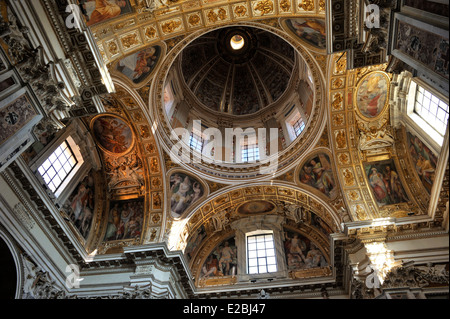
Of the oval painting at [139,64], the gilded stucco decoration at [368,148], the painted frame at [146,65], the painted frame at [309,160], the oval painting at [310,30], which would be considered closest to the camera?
the oval painting at [310,30]

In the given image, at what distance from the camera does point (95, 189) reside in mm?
16141

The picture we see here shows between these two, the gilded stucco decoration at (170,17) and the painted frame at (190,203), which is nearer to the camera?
the gilded stucco decoration at (170,17)

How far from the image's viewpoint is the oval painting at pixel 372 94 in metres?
13.2

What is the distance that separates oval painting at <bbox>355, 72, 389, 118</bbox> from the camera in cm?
1323

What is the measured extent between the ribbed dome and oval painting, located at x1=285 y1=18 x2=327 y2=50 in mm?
6504

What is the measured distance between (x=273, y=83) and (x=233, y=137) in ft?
15.1

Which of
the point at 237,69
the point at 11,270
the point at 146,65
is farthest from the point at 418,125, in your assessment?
the point at 11,270

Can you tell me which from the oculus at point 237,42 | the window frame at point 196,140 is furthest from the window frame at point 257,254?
the oculus at point 237,42

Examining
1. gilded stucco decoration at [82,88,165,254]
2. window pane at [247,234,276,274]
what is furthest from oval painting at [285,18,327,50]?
window pane at [247,234,276,274]

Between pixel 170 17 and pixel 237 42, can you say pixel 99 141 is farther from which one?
pixel 237 42

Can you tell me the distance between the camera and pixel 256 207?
1733 cm

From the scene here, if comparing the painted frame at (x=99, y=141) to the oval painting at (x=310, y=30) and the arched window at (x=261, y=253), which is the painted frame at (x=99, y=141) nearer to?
the arched window at (x=261, y=253)

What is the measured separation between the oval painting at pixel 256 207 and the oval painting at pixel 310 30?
7898mm
